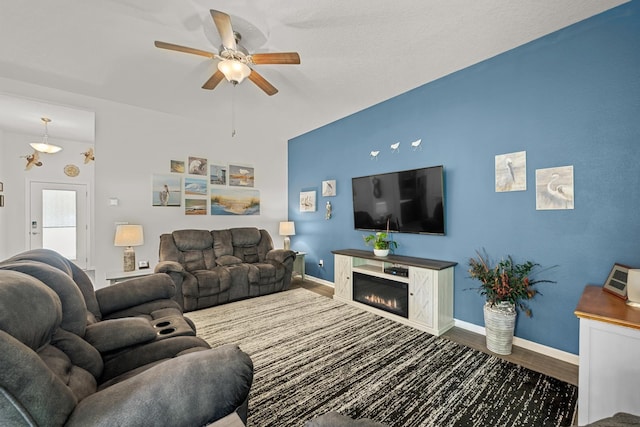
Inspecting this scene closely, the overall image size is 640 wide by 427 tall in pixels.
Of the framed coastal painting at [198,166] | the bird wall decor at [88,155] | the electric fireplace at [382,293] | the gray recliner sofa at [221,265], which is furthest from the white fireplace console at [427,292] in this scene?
the bird wall decor at [88,155]

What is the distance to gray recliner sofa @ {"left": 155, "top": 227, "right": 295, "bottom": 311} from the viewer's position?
3442mm

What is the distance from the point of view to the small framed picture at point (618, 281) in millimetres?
1718

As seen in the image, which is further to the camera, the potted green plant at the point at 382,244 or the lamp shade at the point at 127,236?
the lamp shade at the point at 127,236

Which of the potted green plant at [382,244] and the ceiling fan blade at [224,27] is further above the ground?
the ceiling fan blade at [224,27]

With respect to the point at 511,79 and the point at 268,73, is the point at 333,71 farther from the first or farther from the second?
the point at 511,79

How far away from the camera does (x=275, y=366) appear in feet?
7.14

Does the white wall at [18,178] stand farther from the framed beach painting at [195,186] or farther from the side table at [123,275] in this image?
the framed beach painting at [195,186]

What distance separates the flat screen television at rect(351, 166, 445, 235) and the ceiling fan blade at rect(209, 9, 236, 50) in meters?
2.34

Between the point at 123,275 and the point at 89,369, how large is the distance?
293cm

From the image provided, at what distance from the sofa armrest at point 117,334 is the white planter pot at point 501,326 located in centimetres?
270

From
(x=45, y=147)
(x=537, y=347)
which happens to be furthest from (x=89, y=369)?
(x=45, y=147)

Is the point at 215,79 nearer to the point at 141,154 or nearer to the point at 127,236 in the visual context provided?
the point at 141,154

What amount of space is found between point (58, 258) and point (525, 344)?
3.78 meters

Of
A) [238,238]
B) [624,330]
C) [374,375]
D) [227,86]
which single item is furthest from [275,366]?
[227,86]
